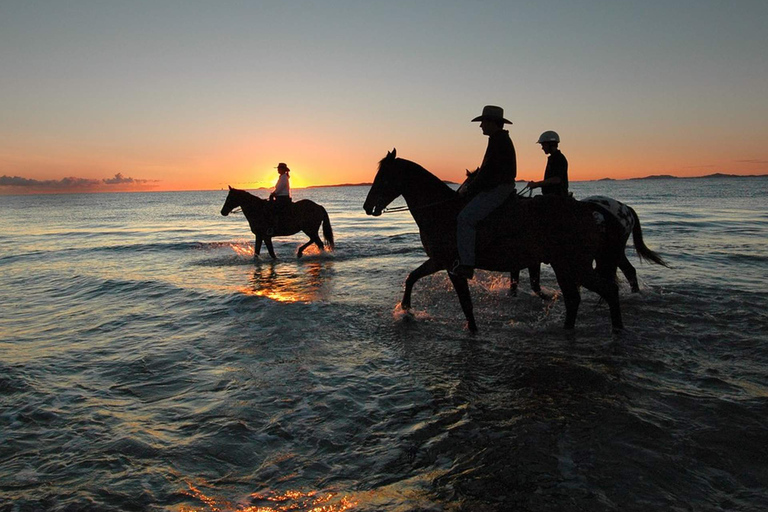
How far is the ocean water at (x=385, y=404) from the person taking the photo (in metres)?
3.58

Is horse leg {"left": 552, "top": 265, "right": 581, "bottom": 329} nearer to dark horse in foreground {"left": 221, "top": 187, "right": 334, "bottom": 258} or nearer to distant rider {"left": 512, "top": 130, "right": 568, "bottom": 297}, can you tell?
distant rider {"left": 512, "top": 130, "right": 568, "bottom": 297}

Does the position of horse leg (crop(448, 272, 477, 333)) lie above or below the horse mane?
below

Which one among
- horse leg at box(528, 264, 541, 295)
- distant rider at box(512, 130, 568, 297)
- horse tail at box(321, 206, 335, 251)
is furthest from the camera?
horse tail at box(321, 206, 335, 251)

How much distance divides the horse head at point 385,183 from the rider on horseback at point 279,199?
945cm

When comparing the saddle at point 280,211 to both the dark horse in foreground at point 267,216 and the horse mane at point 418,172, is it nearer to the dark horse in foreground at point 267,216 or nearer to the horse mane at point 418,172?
the dark horse in foreground at point 267,216

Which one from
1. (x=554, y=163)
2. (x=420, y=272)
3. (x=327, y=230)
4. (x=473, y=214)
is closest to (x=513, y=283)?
(x=554, y=163)

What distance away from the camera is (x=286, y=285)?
12.4 metres

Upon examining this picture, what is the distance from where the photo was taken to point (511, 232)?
696cm

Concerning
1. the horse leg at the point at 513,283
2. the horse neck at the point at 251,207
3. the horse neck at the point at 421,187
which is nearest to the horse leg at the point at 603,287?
the horse neck at the point at 421,187

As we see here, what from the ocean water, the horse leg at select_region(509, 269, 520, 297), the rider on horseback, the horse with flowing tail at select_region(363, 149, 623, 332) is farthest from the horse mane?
the rider on horseback

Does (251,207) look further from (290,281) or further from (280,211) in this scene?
(290,281)

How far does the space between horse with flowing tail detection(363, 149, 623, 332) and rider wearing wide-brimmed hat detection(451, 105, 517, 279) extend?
0.70ft

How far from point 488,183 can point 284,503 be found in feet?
16.6

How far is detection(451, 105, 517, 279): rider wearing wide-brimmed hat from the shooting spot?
6.64m
